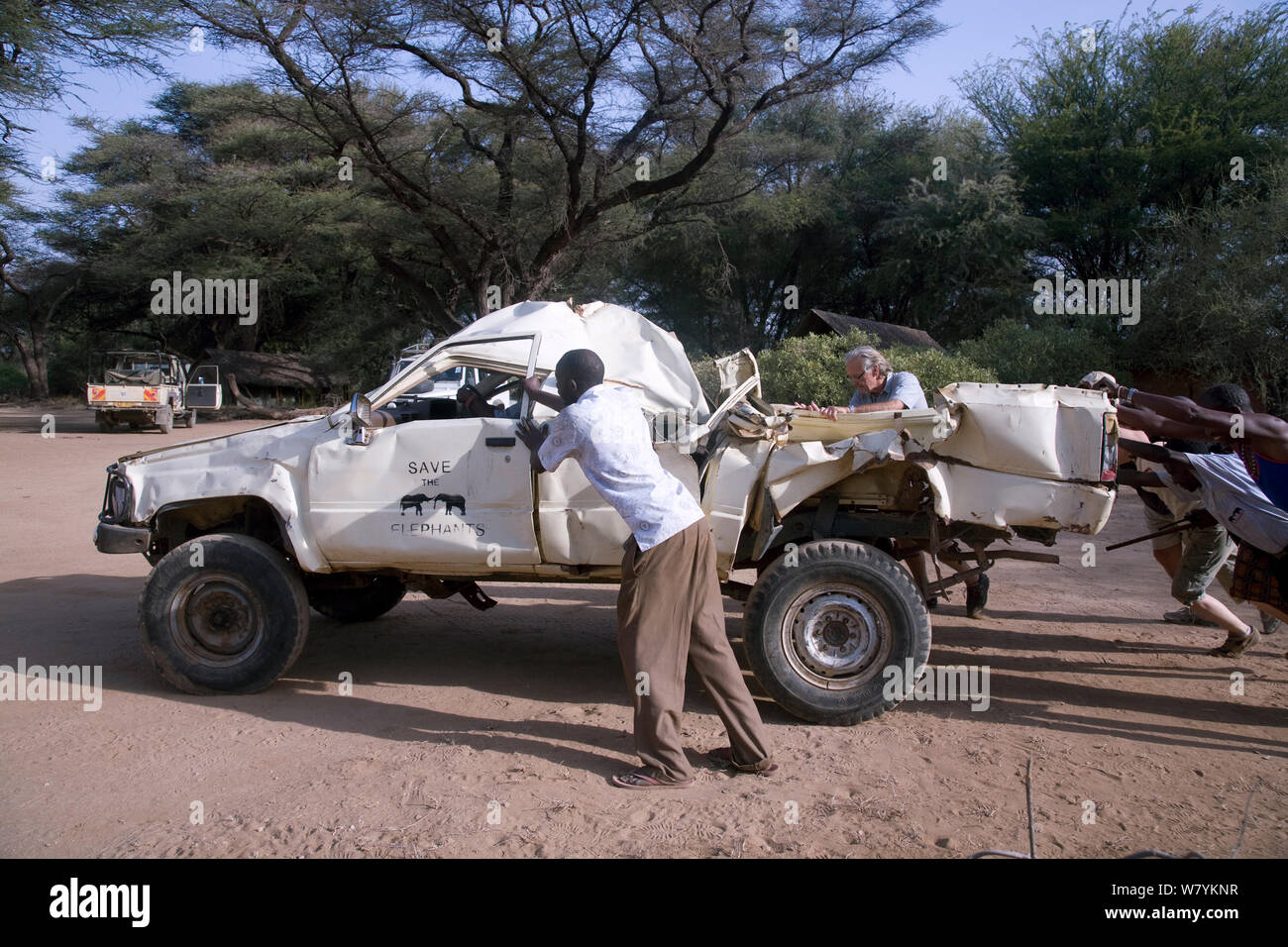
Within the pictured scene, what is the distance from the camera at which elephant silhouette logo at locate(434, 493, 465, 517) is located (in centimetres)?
536

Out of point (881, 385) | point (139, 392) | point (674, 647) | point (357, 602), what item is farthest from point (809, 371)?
point (139, 392)

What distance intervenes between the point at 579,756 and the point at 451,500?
1.58 metres

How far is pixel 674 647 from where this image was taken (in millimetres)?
4426

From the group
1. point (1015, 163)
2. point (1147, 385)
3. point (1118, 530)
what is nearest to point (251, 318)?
Result: point (1015, 163)

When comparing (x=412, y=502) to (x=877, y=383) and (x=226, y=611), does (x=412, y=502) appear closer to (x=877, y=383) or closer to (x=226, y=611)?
(x=226, y=611)

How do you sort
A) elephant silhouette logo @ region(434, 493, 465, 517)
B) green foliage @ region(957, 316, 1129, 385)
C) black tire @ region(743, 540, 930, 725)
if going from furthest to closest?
green foliage @ region(957, 316, 1129, 385) → elephant silhouette logo @ region(434, 493, 465, 517) → black tire @ region(743, 540, 930, 725)

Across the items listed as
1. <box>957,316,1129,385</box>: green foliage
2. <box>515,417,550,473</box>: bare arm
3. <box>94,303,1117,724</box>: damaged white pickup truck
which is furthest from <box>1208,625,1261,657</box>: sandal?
<box>957,316,1129,385</box>: green foliage

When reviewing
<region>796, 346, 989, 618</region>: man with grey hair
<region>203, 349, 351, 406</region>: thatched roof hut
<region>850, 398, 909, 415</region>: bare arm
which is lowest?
<region>850, 398, 909, 415</region>: bare arm

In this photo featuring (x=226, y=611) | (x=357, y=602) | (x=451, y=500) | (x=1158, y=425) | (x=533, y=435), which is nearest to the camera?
(x=533, y=435)

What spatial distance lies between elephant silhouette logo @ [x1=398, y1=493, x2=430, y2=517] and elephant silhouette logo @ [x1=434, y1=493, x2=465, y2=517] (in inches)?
2.8

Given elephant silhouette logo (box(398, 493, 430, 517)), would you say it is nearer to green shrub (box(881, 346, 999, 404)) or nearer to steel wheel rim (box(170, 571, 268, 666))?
steel wheel rim (box(170, 571, 268, 666))

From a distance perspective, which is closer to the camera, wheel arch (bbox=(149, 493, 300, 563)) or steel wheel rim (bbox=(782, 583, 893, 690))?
steel wheel rim (bbox=(782, 583, 893, 690))

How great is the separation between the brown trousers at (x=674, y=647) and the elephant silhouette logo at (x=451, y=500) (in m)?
1.27

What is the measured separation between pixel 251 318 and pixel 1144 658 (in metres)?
30.8
